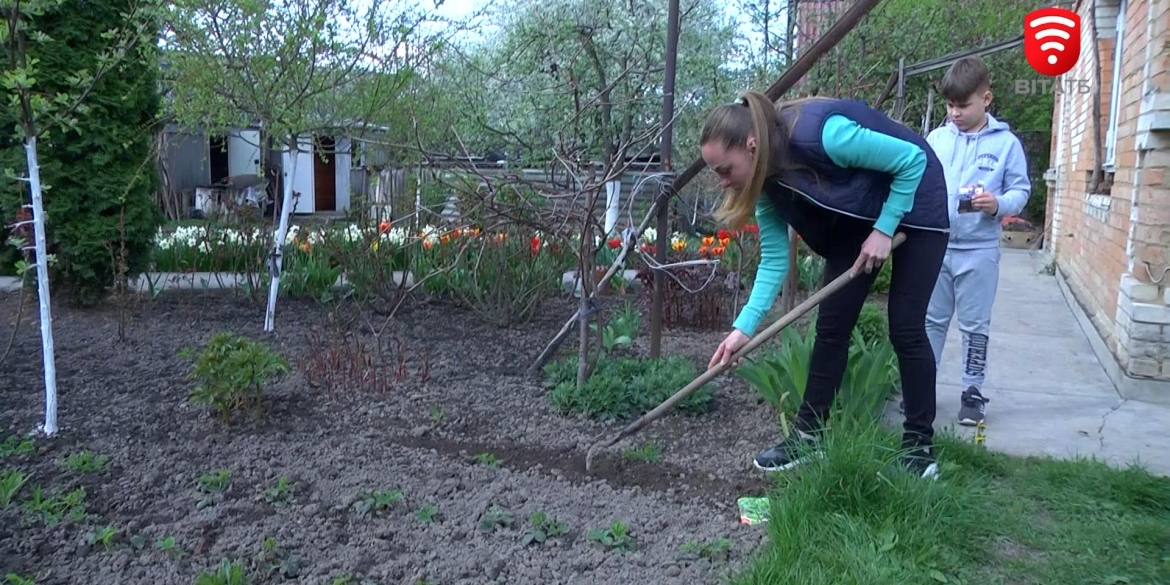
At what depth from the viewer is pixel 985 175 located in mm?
3697

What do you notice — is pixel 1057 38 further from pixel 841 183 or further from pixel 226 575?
pixel 226 575

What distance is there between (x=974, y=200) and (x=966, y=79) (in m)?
0.48

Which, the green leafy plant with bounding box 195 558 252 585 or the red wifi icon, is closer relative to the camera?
the green leafy plant with bounding box 195 558 252 585

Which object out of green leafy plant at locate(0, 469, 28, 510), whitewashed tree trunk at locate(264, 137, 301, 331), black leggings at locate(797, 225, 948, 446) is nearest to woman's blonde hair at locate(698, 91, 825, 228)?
black leggings at locate(797, 225, 948, 446)

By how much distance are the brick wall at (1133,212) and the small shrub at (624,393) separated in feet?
6.98

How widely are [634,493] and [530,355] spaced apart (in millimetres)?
2035

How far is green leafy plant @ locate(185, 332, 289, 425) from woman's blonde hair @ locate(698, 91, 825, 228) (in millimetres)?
1965

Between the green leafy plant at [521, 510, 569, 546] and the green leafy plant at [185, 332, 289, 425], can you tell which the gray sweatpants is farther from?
the green leafy plant at [185, 332, 289, 425]

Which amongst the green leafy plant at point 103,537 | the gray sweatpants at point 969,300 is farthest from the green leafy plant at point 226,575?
the gray sweatpants at point 969,300

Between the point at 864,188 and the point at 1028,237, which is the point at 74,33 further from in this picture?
the point at 1028,237

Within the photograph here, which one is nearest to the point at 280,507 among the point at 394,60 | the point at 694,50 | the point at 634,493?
the point at 634,493

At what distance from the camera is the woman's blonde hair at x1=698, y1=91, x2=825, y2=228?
2695 mm

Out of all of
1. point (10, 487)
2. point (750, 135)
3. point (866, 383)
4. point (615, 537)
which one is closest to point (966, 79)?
point (866, 383)

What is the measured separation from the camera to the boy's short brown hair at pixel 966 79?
11.8ft
